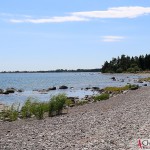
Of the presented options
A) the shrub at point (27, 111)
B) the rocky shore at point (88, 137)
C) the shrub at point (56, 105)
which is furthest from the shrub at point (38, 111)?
the rocky shore at point (88, 137)

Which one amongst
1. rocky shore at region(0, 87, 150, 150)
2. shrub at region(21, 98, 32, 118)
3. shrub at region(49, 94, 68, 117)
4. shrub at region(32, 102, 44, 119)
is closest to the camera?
rocky shore at region(0, 87, 150, 150)

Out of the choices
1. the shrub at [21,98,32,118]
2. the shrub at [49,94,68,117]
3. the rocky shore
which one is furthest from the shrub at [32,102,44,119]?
the rocky shore

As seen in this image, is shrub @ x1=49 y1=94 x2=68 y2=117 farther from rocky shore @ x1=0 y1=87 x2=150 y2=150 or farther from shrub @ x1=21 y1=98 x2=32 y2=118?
rocky shore @ x1=0 y1=87 x2=150 y2=150

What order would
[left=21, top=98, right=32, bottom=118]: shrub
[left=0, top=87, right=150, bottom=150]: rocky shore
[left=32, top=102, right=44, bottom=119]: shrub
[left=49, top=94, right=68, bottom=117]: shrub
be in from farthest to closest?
[left=49, top=94, right=68, bottom=117]: shrub, [left=21, top=98, right=32, bottom=118]: shrub, [left=32, top=102, right=44, bottom=119]: shrub, [left=0, top=87, right=150, bottom=150]: rocky shore

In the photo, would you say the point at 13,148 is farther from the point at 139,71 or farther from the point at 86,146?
the point at 139,71

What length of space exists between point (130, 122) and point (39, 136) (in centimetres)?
476

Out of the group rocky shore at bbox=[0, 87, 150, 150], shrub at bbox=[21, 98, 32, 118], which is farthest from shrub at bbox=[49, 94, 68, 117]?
rocky shore at bbox=[0, 87, 150, 150]

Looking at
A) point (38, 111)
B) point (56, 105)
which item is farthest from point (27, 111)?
point (56, 105)

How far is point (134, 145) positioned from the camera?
12.6 metres

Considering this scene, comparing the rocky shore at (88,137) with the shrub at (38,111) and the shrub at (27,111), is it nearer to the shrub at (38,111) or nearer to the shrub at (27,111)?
the shrub at (38,111)

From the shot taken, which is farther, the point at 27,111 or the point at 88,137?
the point at 27,111

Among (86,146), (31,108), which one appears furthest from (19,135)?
(31,108)

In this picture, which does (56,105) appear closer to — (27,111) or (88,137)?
(27,111)

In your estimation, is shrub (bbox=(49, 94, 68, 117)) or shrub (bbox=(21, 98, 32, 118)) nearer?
shrub (bbox=(21, 98, 32, 118))
